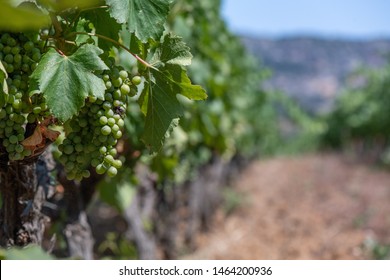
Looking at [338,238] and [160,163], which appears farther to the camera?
[338,238]

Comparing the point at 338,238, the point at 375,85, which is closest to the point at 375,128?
the point at 375,85

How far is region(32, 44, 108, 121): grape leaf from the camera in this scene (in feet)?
5.18

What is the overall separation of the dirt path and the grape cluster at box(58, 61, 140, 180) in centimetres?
577

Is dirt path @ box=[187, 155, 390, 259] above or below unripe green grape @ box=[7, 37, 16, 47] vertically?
below

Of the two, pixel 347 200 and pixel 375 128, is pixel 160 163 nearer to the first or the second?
pixel 347 200

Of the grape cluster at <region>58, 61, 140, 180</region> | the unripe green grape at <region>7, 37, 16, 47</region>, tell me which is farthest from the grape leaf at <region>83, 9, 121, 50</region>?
the unripe green grape at <region>7, 37, 16, 47</region>

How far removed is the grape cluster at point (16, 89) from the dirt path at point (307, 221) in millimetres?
5892

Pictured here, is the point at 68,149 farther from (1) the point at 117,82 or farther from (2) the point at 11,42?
(2) the point at 11,42

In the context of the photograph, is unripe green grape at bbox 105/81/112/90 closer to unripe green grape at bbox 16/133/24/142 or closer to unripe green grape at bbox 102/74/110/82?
unripe green grape at bbox 102/74/110/82

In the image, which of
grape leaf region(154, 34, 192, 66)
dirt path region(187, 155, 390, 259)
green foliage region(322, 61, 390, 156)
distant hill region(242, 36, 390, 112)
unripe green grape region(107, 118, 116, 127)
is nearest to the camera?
unripe green grape region(107, 118, 116, 127)

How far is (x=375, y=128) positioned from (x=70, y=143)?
834 inches

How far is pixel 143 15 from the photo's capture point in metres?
1.66

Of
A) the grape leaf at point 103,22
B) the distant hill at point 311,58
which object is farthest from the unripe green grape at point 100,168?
the distant hill at point 311,58
